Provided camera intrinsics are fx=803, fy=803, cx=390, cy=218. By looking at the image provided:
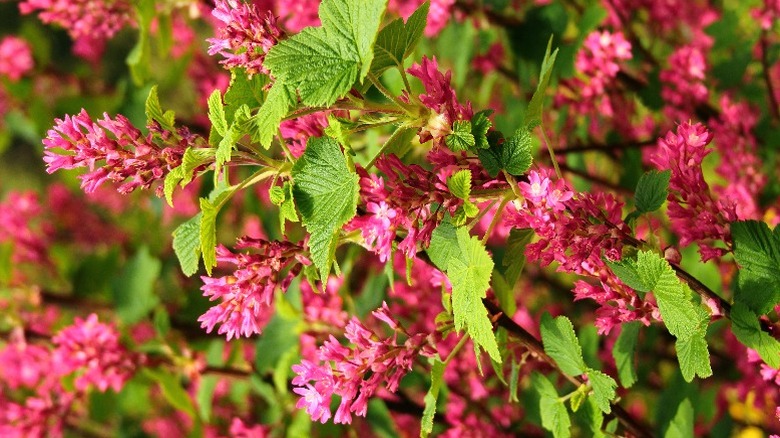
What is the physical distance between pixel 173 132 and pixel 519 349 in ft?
1.87

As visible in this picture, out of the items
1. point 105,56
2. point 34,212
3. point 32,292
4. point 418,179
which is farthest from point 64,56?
point 418,179

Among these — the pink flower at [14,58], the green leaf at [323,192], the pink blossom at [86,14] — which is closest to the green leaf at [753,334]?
the green leaf at [323,192]

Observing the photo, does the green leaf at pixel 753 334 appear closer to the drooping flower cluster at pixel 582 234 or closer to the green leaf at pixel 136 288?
the drooping flower cluster at pixel 582 234

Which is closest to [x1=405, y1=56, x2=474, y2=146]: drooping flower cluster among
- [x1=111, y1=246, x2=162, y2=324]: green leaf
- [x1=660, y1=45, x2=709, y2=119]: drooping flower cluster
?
[x1=660, y1=45, x2=709, y2=119]: drooping flower cluster

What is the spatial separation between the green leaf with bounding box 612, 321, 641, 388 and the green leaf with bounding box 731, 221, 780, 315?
171mm

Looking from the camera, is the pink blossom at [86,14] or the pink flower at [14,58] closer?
the pink blossom at [86,14]

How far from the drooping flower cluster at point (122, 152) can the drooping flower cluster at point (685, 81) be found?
0.97 meters

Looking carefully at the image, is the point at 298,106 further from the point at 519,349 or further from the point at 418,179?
the point at 519,349

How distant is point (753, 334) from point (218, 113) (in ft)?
1.82

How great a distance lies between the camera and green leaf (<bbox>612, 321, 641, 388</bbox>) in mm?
950

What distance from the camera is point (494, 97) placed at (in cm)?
205

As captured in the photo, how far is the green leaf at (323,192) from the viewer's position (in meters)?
0.69

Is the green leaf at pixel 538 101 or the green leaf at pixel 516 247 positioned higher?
the green leaf at pixel 538 101

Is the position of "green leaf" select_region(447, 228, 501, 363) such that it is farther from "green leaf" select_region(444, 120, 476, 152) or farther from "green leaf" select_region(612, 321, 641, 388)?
"green leaf" select_region(612, 321, 641, 388)
